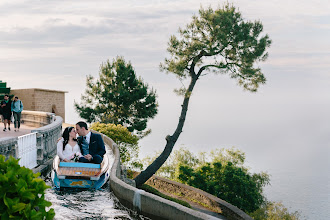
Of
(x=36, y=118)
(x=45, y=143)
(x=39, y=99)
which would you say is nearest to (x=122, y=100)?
(x=39, y=99)

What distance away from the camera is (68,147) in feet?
37.7

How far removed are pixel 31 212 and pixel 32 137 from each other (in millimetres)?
8108

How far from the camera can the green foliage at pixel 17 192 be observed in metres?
5.85

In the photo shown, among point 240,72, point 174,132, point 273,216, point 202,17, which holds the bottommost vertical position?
point 273,216

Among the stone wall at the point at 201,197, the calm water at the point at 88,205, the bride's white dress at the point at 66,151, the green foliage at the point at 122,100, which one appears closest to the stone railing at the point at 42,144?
the bride's white dress at the point at 66,151

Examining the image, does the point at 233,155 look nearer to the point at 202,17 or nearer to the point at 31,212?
the point at 202,17

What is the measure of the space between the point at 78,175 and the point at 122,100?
39817 mm

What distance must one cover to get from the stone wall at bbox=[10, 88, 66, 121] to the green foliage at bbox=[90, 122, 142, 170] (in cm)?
1002

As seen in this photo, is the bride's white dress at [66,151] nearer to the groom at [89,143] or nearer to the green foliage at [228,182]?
the groom at [89,143]

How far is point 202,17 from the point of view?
31188mm

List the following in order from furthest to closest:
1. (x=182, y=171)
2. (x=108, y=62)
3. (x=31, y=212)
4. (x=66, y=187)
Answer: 1. (x=108, y=62)
2. (x=182, y=171)
3. (x=66, y=187)
4. (x=31, y=212)

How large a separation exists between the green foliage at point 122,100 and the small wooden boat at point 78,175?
38.7 metres

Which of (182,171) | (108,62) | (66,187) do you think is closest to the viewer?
(66,187)

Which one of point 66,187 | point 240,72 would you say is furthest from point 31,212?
point 240,72
